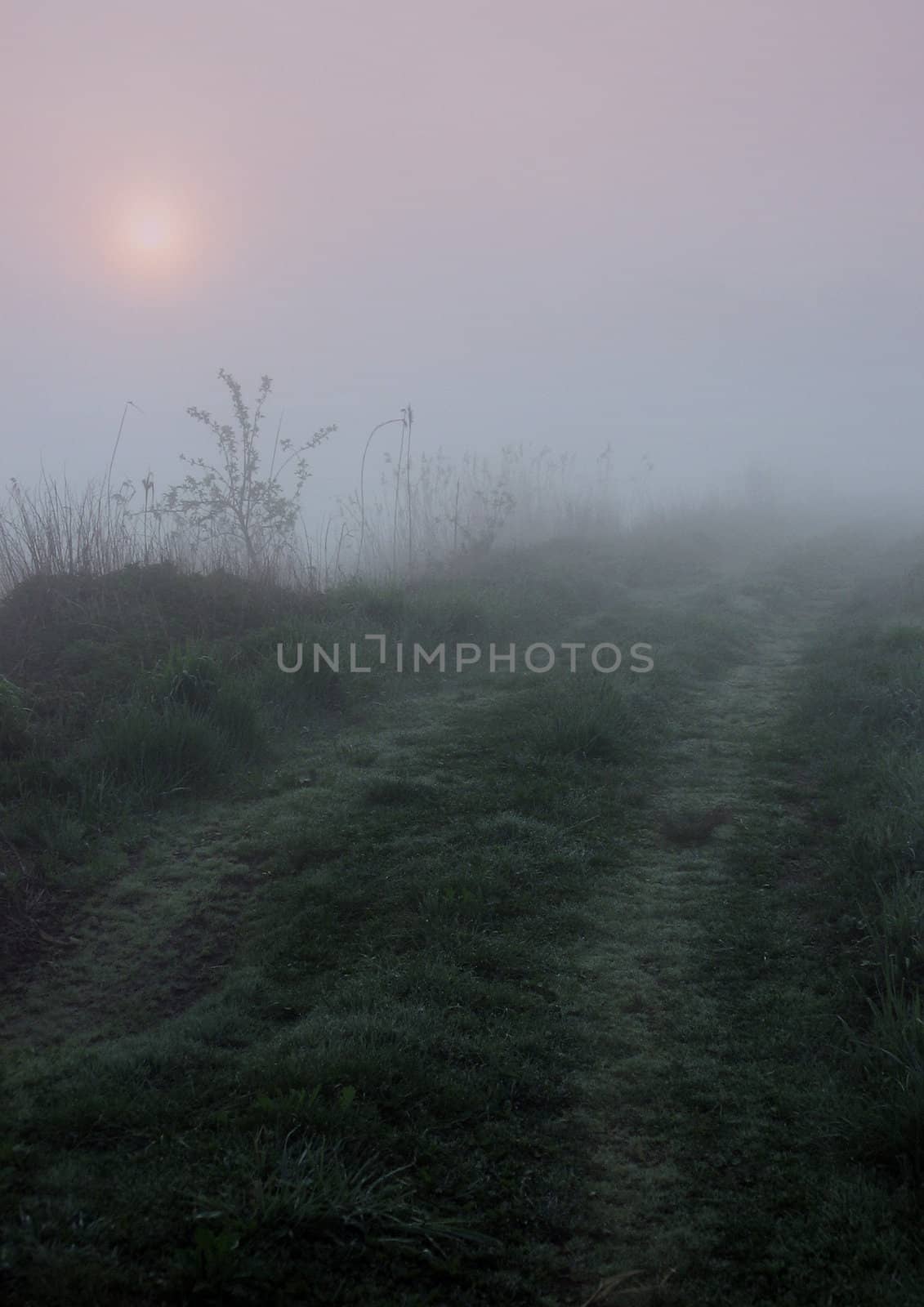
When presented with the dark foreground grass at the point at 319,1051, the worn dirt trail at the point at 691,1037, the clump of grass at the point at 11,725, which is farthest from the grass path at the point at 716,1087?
the clump of grass at the point at 11,725

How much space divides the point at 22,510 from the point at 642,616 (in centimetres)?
682

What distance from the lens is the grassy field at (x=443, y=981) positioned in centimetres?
233

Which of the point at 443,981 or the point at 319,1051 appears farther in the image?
the point at 443,981

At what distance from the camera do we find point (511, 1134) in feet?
9.09

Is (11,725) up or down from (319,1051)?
up

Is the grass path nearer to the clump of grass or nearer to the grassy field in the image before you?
the grassy field

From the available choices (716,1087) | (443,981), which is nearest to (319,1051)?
(443,981)

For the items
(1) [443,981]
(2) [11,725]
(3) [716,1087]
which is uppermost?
(2) [11,725]

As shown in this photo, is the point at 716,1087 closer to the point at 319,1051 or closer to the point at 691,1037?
the point at 691,1037

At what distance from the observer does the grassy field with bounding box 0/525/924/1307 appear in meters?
2.33

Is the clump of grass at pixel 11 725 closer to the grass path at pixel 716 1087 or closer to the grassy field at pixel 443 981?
the grassy field at pixel 443 981

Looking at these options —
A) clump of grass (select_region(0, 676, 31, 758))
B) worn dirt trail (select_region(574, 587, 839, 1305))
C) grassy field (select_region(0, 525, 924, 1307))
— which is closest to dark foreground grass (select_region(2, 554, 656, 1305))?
grassy field (select_region(0, 525, 924, 1307))

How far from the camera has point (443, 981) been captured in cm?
354

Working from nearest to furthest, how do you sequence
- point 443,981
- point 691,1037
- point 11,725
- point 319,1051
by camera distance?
point 319,1051 < point 691,1037 < point 443,981 < point 11,725
